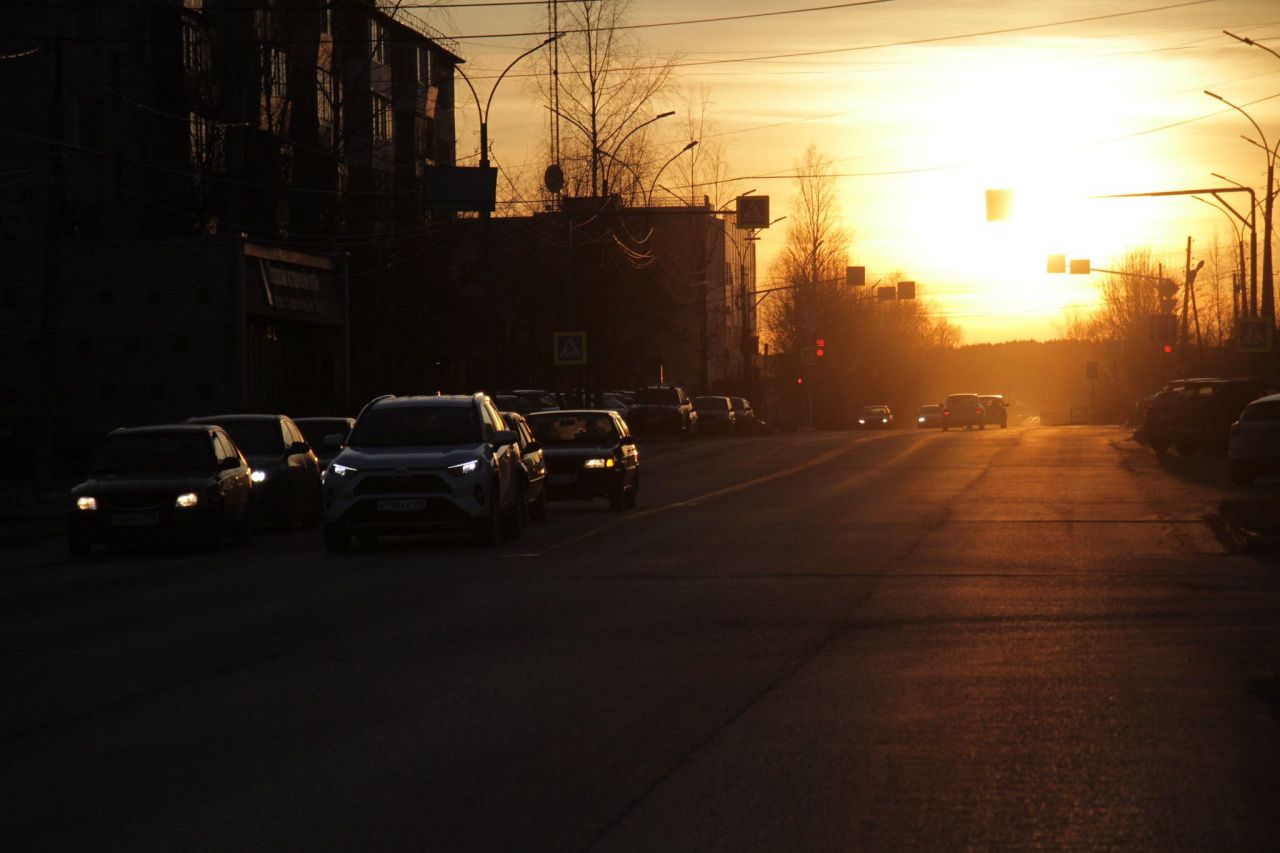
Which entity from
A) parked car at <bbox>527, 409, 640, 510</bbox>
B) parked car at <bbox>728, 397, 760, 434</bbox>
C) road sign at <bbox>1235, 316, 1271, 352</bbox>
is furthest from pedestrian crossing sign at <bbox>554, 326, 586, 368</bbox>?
parked car at <bbox>527, 409, 640, 510</bbox>

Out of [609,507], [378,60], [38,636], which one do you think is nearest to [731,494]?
[609,507]

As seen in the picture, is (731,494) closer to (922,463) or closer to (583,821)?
(922,463)

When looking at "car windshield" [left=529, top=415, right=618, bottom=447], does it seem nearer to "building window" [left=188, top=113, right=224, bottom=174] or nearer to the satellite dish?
the satellite dish

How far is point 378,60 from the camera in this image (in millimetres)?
69000

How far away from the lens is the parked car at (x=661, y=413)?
66688 millimetres

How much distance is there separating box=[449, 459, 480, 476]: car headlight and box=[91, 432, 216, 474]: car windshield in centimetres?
349

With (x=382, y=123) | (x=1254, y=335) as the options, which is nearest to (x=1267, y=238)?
(x=1254, y=335)

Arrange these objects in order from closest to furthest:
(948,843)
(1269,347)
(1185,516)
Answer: (948,843)
(1185,516)
(1269,347)

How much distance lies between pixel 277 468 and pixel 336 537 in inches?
192

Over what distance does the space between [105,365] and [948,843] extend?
1618 inches

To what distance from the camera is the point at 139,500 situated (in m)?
21.2

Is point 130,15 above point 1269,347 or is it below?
above

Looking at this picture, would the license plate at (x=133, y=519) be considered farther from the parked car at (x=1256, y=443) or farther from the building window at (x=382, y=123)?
the building window at (x=382, y=123)

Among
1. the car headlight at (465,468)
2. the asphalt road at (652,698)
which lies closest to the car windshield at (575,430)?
the car headlight at (465,468)
